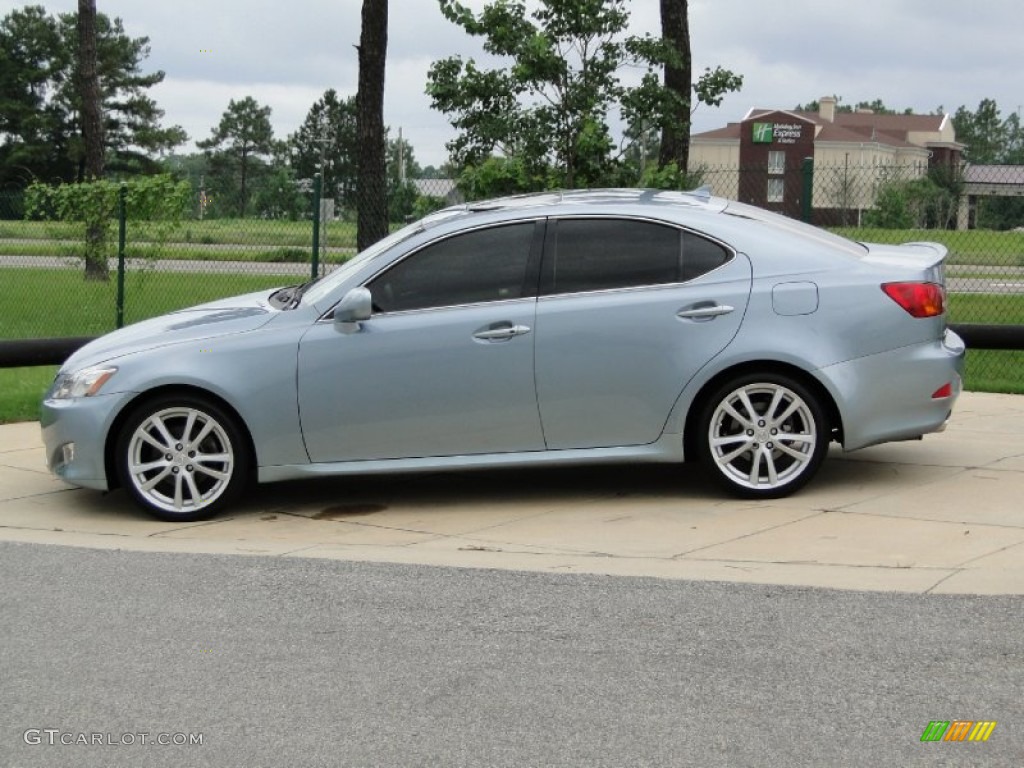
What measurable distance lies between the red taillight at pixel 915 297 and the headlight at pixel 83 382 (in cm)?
410

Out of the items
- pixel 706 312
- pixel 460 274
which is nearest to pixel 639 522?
pixel 706 312

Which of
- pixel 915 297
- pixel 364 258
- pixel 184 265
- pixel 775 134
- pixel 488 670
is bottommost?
pixel 488 670

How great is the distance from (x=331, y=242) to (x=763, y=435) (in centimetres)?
976

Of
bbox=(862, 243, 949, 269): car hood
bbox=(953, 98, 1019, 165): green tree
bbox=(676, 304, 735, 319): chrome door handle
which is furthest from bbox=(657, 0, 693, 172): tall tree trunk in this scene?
bbox=(953, 98, 1019, 165): green tree

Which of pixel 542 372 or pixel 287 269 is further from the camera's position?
pixel 287 269

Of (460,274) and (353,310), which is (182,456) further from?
(460,274)

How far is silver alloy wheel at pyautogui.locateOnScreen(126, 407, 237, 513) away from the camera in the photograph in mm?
7848

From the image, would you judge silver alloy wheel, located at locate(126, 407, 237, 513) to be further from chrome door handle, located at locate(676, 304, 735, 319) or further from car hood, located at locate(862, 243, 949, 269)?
car hood, located at locate(862, 243, 949, 269)

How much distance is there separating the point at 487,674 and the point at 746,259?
351 centimetres

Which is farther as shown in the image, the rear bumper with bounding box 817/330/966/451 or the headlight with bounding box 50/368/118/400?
the headlight with bounding box 50/368/118/400

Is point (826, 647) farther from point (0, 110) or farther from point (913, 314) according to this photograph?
point (0, 110)

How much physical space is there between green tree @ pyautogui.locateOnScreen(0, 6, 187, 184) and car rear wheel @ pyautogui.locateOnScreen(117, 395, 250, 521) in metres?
72.7

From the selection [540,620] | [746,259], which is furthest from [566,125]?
[540,620]

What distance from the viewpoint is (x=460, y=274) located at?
314 inches
